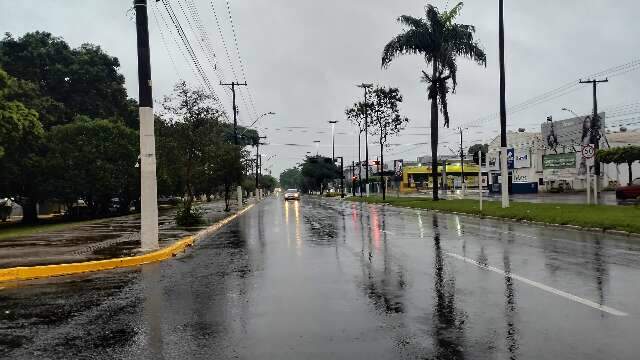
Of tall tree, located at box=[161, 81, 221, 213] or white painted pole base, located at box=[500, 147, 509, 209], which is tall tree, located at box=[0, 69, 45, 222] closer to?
tall tree, located at box=[161, 81, 221, 213]

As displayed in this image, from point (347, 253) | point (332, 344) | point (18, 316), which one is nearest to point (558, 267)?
point (347, 253)

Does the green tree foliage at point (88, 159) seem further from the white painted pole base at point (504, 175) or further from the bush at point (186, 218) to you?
the white painted pole base at point (504, 175)

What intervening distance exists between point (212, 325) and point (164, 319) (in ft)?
2.62

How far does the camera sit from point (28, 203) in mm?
47531

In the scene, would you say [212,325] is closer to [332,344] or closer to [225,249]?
[332,344]

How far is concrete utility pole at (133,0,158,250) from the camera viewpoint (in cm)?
1445

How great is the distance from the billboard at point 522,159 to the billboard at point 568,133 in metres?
3.85

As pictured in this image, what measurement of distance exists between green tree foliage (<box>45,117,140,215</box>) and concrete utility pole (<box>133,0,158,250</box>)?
92.9ft

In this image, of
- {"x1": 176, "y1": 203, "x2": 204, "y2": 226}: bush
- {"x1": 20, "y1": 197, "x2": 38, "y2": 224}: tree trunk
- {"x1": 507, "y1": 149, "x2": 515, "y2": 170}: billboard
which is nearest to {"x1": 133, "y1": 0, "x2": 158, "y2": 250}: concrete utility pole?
{"x1": 176, "y1": 203, "x2": 204, "y2": 226}: bush

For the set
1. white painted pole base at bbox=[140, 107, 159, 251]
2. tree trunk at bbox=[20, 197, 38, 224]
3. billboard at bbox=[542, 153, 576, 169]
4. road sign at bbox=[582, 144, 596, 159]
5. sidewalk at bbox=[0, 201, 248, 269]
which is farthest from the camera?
billboard at bbox=[542, 153, 576, 169]

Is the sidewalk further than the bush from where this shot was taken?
No

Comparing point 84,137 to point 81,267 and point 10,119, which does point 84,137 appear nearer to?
point 10,119

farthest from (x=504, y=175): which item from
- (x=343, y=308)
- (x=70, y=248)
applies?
(x=343, y=308)

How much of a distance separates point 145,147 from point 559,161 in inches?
2602
